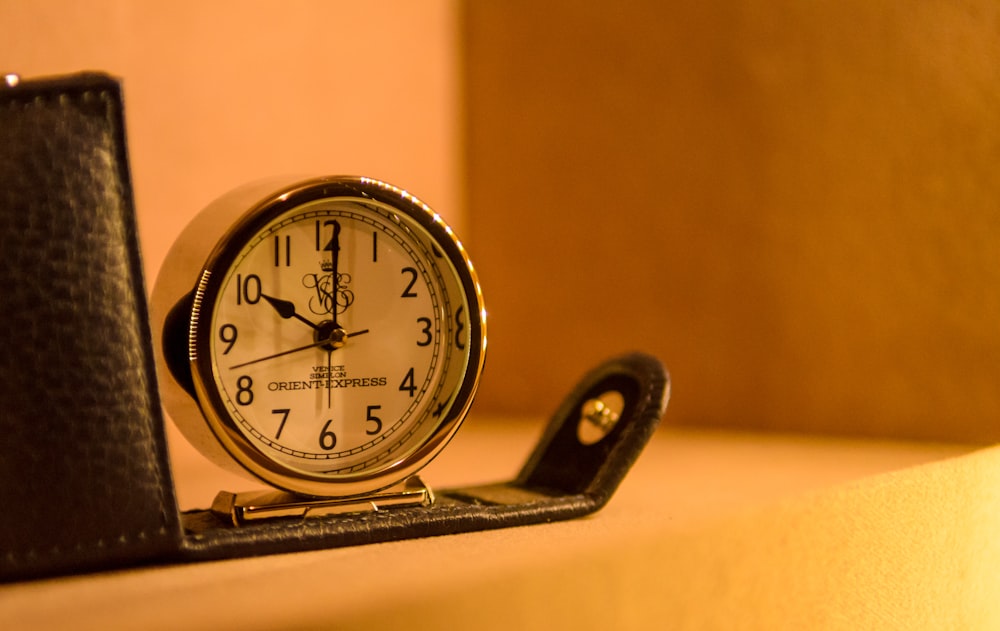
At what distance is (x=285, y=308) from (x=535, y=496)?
26cm

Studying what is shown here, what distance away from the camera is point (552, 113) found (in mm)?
1404

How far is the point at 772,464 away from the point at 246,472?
0.55m

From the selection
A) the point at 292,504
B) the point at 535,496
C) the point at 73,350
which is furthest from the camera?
the point at 535,496

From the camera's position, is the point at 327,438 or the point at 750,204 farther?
the point at 750,204

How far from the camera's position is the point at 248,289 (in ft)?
2.16

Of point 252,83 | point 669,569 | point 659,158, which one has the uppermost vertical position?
point 252,83

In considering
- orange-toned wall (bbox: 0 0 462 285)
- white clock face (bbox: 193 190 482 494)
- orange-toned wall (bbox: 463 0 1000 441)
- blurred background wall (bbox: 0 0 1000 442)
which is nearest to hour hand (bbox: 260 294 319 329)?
white clock face (bbox: 193 190 482 494)

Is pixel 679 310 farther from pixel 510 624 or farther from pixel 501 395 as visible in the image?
pixel 510 624

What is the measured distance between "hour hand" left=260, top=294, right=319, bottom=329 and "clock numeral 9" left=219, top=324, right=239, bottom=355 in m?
0.03

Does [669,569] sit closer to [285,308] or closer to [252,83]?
[285,308]

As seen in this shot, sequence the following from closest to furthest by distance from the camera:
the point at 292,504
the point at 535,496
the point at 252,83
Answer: the point at 292,504 → the point at 535,496 → the point at 252,83

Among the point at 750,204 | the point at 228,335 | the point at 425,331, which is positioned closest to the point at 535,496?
the point at 425,331

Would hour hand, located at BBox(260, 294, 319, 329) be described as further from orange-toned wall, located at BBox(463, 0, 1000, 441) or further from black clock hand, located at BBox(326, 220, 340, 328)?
orange-toned wall, located at BBox(463, 0, 1000, 441)

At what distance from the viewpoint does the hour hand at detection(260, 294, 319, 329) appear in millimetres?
670
